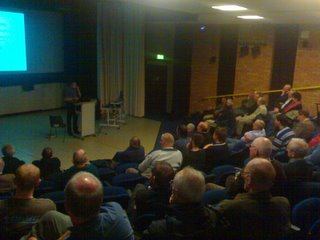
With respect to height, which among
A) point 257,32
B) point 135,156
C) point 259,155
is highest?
point 257,32

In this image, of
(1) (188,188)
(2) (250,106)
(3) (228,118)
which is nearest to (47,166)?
(1) (188,188)

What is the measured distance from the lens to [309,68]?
10.8m

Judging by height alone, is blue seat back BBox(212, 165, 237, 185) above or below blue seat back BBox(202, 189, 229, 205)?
below

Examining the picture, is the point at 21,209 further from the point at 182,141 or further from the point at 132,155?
the point at 182,141

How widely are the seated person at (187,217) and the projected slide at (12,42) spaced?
9.47 metres

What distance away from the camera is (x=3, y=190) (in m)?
4.16

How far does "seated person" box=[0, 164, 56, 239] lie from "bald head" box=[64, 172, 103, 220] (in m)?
0.75

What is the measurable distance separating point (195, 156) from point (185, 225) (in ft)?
9.44

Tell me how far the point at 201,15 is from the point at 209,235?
754 centimetres

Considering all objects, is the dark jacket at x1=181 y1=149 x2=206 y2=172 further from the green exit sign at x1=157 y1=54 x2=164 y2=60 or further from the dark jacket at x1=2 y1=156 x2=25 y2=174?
the green exit sign at x1=157 y1=54 x2=164 y2=60

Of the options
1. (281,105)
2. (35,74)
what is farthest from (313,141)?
(35,74)

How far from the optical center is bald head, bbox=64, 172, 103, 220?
6.73 ft

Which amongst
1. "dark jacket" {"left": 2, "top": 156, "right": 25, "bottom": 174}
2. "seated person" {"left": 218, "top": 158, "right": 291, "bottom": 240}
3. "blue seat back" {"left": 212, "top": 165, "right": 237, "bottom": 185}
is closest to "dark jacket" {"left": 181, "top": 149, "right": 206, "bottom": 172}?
"blue seat back" {"left": 212, "top": 165, "right": 237, "bottom": 185}

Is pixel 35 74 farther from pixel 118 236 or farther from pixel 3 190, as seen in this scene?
pixel 118 236
